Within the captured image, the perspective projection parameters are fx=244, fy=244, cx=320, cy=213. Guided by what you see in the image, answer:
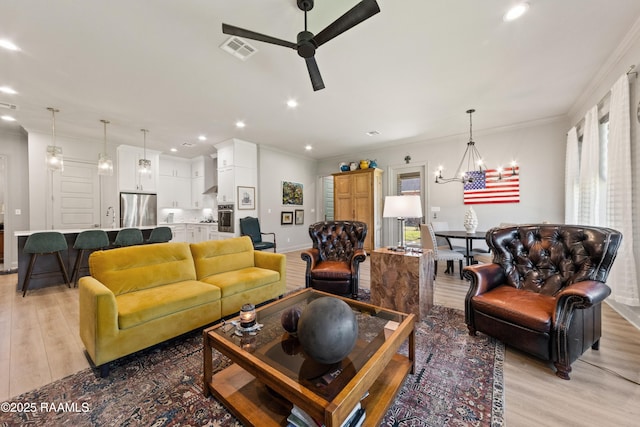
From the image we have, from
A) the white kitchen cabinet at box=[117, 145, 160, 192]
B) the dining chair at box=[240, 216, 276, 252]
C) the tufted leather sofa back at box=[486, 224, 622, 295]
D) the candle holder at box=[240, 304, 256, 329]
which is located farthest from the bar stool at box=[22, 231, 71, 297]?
the tufted leather sofa back at box=[486, 224, 622, 295]

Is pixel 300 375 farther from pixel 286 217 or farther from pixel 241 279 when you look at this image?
pixel 286 217

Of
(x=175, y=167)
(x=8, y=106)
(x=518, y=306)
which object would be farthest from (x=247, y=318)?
(x=175, y=167)

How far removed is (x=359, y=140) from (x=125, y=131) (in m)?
5.09

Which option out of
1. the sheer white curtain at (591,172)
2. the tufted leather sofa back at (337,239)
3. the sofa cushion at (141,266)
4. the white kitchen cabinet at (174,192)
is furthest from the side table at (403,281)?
the white kitchen cabinet at (174,192)

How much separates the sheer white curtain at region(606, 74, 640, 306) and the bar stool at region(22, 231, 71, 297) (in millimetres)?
7012

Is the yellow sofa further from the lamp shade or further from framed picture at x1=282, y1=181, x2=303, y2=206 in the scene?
framed picture at x1=282, y1=181, x2=303, y2=206

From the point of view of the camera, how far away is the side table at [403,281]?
2547mm

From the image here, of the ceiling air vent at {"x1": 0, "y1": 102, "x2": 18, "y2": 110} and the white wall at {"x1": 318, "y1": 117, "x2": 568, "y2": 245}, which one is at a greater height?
the ceiling air vent at {"x1": 0, "y1": 102, "x2": 18, "y2": 110}

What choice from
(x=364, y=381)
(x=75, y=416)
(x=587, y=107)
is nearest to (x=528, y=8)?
(x=587, y=107)

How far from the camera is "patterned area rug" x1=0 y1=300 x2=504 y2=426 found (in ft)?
4.51

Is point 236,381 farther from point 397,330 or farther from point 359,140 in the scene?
point 359,140

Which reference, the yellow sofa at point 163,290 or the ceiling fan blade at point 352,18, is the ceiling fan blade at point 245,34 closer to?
the ceiling fan blade at point 352,18

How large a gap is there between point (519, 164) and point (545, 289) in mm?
3669

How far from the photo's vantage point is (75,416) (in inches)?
55.2
